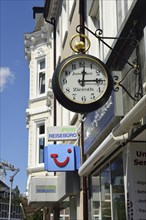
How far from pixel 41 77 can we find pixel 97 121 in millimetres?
14036

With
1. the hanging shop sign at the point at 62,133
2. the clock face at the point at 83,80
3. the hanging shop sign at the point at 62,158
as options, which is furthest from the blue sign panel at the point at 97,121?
the hanging shop sign at the point at 62,133

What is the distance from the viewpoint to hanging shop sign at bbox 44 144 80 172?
12898 millimetres

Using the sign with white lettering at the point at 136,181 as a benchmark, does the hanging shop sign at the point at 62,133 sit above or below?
above

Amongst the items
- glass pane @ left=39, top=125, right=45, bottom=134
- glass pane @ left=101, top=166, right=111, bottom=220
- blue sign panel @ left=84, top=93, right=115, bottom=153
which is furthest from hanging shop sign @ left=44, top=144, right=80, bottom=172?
glass pane @ left=39, top=125, right=45, bottom=134

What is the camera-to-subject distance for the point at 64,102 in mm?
7188

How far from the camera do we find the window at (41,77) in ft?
76.5

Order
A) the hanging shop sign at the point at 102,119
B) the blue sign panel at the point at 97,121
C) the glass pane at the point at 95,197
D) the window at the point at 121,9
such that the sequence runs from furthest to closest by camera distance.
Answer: the glass pane at the point at 95,197
the window at the point at 121,9
the blue sign panel at the point at 97,121
the hanging shop sign at the point at 102,119

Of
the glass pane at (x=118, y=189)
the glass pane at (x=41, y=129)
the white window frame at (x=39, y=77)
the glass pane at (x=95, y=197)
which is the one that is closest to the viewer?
the glass pane at (x=118, y=189)

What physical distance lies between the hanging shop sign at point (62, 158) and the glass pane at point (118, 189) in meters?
3.85

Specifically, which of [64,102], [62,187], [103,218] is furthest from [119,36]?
[62,187]

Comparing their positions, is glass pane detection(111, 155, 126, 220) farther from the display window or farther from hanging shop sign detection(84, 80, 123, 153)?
hanging shop sign detection(84, 80, 123, 153)

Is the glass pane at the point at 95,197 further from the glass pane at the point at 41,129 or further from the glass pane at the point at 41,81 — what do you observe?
the glass pane at the point at 41,81

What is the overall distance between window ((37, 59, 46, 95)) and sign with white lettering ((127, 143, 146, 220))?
52.7ft

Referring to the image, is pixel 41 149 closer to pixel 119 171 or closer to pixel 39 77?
pixel 39 77
